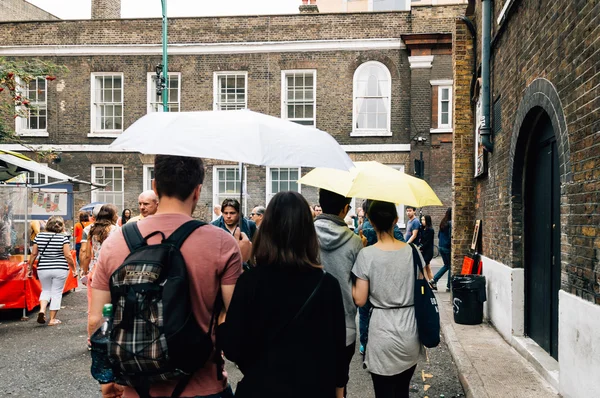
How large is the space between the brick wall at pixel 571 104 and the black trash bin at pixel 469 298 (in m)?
1.22

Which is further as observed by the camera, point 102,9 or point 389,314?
point 102,9

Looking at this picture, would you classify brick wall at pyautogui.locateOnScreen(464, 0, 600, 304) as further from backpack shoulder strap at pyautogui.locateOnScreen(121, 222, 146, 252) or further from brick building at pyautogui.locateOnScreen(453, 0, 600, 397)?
backpack shoulder strap at pyautogui.locateOnScreen(121, 222, 146, 252)

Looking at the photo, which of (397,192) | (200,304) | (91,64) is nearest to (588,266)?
(397,192)

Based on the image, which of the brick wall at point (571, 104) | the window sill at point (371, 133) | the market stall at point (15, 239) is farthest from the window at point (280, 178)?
the brick wall at point (571, 104)

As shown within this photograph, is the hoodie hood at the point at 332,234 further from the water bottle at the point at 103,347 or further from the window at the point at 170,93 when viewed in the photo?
the window at the point at 170,93

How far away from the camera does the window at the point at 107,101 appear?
23.1m

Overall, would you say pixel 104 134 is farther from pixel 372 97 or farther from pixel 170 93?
pixel 372 97

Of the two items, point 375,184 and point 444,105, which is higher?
point 444,105

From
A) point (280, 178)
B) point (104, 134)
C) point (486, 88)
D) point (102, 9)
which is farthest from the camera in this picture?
point (102, 9)

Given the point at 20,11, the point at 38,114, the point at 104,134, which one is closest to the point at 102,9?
the point at 38,114

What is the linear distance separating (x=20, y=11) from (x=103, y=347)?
37.8 metres

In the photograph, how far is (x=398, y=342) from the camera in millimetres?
3809

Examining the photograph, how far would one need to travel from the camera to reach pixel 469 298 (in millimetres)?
8742

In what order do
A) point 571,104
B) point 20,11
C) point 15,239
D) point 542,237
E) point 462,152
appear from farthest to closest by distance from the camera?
1. point 20,11
2. point 462,152
3. point 15,239
4. point 542,237
5. point 571,104
